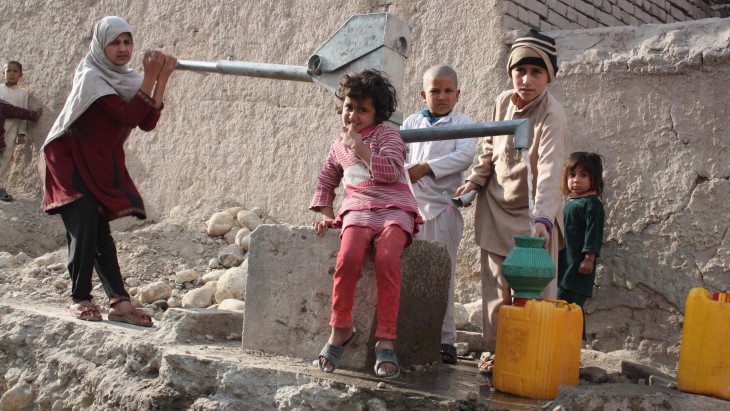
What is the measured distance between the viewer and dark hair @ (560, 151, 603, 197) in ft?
14.4

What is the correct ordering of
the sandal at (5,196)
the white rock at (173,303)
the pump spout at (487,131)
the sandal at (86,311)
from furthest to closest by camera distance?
the sandal at (5,196), the white rock at (173,303), the sandal at (86,311), the pump spout at (487,131)

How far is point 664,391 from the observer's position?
2873 mm

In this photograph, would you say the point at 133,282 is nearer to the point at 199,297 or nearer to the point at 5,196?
the point at 199,297

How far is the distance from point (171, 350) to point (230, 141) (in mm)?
3412

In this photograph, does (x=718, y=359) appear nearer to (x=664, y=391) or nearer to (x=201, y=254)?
(x=664, y=391)

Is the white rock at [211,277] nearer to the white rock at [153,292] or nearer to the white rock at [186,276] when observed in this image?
the white rock at [186,276]

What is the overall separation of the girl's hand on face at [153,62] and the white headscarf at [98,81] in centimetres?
19

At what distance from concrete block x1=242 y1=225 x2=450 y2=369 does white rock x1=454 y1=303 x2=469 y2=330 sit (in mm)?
1123

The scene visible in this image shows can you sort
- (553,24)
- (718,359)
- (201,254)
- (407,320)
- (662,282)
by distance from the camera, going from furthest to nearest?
(201,254) < (553,24) < (662,282) < (407,320) < (718,359)

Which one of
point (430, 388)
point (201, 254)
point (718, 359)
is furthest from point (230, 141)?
point (718, 359)

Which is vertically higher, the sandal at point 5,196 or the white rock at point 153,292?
the sandal at point 5,196

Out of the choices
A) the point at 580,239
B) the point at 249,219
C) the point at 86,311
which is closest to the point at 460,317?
the point at 580,239

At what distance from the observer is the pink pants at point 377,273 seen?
9.80ft

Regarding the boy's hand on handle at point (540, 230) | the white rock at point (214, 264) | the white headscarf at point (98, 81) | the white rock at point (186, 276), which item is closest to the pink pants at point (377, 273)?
the boy's hand on handle at point (540, 230)
